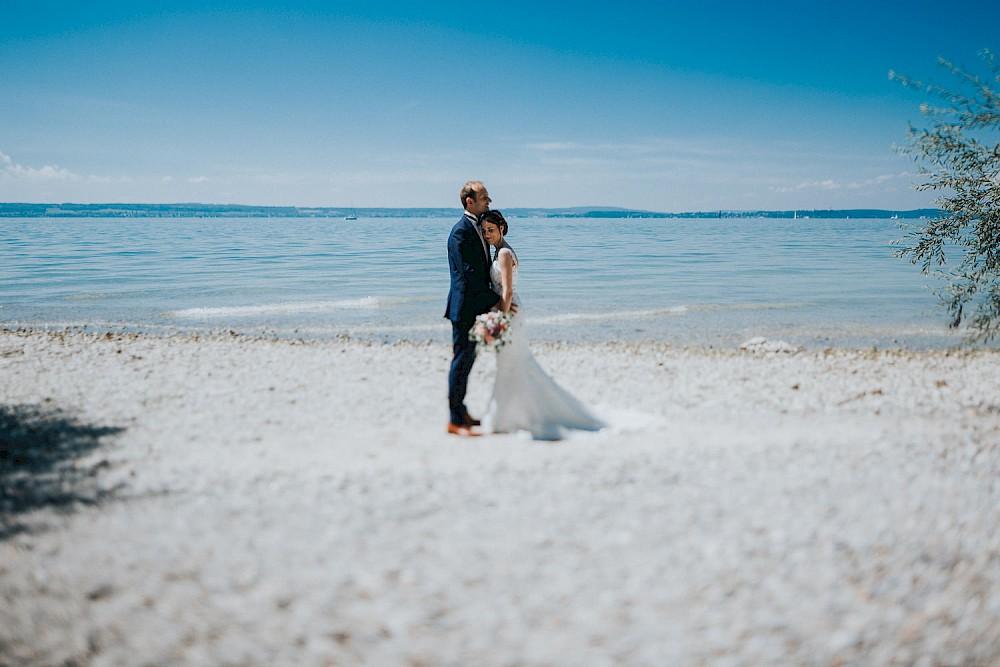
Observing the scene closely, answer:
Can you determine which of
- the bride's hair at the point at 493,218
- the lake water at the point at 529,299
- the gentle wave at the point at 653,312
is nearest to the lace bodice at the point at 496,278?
the bride's hair at the point at 493,218

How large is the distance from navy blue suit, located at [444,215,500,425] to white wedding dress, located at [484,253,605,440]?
392 mm

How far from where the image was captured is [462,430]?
7852 millimetres

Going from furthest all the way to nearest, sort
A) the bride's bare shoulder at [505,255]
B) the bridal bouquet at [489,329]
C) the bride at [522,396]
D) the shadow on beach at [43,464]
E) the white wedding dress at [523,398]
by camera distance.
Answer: the white wedding dress at [523,398] → the bride at [522,396] → the bride's bare shoulder at [505,255] → the bridal bouquet at [489,329] → the shadow on beach at [43,464]

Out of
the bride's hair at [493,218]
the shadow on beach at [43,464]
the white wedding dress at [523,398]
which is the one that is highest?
the bride's hair at [493,218]

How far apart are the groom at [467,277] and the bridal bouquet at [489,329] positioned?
0.19 metres

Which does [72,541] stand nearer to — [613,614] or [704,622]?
[613,614]

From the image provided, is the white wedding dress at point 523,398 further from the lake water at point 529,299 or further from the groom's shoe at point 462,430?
the lake water at point 529,299

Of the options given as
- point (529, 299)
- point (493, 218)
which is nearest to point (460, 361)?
point (493, 218)

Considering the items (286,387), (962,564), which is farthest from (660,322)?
(962,564)

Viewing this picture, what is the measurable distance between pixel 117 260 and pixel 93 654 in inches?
1925

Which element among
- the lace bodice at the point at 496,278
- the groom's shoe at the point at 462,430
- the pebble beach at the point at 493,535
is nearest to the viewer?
the pebble beach at the point at 493,535

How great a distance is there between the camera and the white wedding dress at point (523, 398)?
25.0 feet

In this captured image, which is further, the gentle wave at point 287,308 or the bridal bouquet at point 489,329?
the gentle wave at point 287,308

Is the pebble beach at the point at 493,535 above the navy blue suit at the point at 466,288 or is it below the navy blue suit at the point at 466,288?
below
